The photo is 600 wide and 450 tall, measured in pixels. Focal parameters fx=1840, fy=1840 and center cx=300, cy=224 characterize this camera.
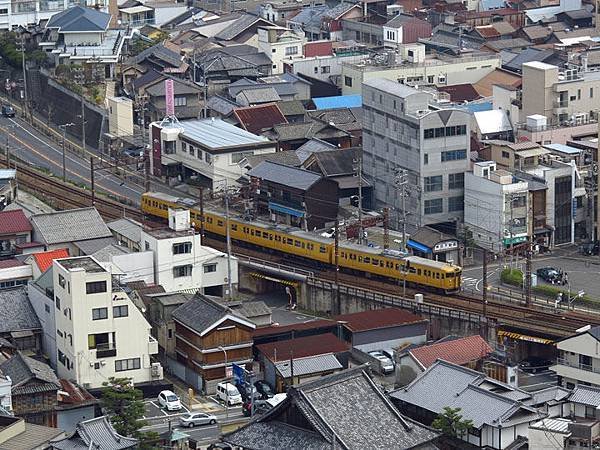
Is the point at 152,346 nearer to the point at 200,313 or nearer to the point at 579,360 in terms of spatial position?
the point at 200,313

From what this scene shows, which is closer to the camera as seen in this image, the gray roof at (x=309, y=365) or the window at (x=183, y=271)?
the gray roof at (x=309, y=365)

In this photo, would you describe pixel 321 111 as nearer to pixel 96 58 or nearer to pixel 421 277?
pixel 96 58

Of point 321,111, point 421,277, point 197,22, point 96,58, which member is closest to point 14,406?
point 421,277

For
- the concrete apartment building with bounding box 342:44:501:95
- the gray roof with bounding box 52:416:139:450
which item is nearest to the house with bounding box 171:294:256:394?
the gray roof with bounding box 52:416:139:450

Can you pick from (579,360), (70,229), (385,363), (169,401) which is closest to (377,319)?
(385,363)

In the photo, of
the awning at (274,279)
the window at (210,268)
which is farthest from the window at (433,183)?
→ the window at (210,268)

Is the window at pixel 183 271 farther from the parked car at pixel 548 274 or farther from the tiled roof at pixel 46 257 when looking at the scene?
the parked car at pixel 548 274

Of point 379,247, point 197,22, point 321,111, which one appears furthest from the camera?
point 197,22
